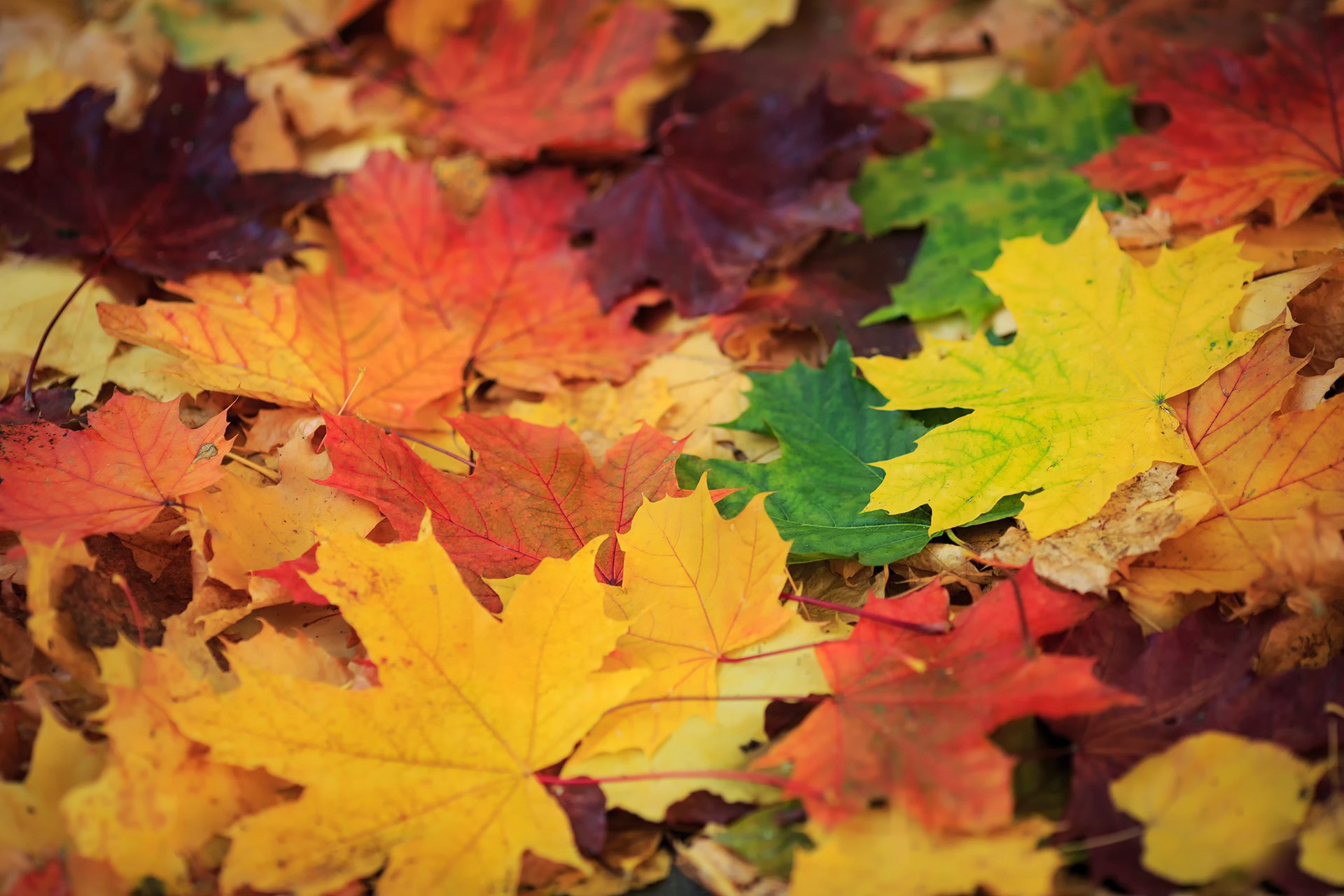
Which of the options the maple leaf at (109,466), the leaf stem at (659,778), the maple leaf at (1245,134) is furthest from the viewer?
the maple leaf at (1245,134)

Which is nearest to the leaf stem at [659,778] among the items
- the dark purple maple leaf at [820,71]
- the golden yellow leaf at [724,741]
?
the golden yellow leaf at [724,741]

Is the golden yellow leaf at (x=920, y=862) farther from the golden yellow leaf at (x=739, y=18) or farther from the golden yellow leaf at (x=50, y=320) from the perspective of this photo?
the golden yellow leaf at (x=739, y=18)

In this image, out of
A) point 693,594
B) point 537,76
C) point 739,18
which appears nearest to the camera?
point 693,594

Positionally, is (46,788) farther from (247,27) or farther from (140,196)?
(247,27)

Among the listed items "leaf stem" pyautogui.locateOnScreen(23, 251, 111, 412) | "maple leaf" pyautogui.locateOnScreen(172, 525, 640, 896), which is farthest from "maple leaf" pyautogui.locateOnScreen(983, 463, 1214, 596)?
"leaf stem" pyautogui.locateOnScreen(23, 251, 111, 412)

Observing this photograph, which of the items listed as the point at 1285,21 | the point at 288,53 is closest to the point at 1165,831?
the point at 1285,21

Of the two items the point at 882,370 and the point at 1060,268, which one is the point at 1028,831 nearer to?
the point at 882,370

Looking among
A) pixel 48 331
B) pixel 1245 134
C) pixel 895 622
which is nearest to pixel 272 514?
pixel 48 331
